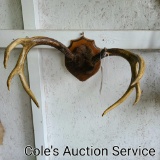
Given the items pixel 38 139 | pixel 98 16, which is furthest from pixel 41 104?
pixel 98 16

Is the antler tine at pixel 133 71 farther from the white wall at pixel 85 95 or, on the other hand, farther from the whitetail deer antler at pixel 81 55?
the white wall at pixel 85 95

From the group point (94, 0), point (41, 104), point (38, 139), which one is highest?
point (94, 0)

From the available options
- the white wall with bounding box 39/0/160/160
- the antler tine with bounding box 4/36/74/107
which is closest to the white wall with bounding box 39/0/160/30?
the white wall with bounding box 39/0/160/160

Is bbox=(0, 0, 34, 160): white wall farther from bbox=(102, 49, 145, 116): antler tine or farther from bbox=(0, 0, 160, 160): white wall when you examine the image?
bbox=(102, 49, 145, 116): antler tine

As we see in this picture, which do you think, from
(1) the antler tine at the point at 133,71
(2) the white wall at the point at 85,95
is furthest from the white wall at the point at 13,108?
(1) the antler tine at the point at 133,71

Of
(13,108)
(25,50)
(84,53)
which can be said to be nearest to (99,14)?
(84,53)

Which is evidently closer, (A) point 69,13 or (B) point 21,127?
(A) point 69,13

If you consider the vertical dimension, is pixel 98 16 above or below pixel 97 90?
above

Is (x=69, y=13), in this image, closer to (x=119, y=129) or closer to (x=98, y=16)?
(x=98, y=16)

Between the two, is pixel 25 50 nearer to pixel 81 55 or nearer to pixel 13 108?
pixel 81 55
